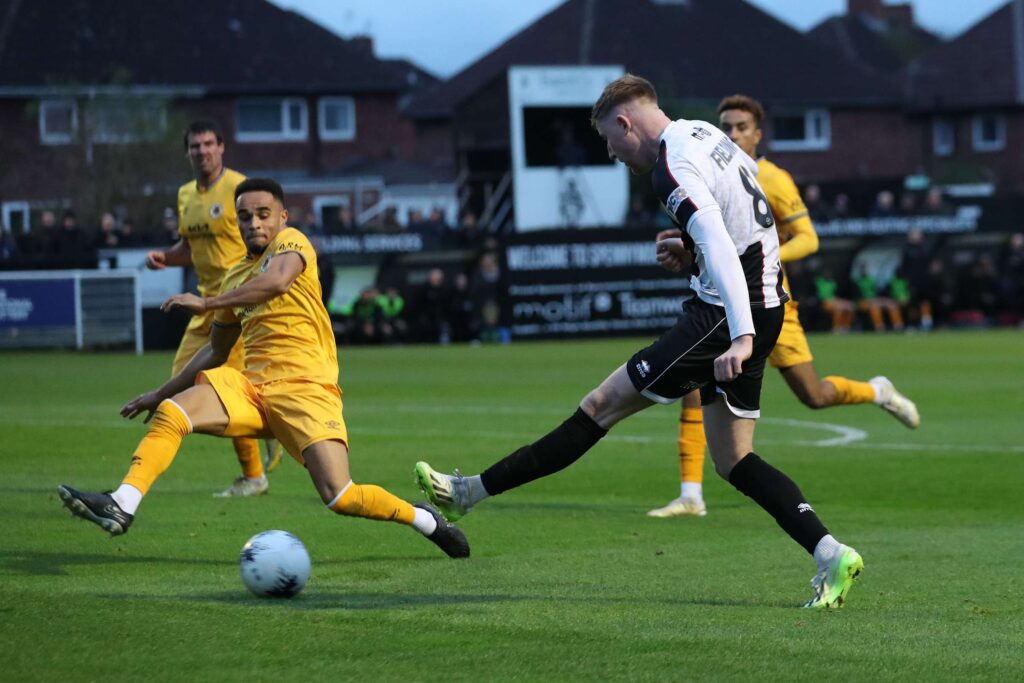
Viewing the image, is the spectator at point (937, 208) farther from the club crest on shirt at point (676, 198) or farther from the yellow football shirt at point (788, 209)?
the club crest on shirt at point (676, 198)

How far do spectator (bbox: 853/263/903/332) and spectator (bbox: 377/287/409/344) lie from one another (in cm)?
1017

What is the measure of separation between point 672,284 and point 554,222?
1218 cm

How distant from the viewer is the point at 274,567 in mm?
7191

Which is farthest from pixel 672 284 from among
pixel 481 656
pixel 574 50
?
pixel 574 50

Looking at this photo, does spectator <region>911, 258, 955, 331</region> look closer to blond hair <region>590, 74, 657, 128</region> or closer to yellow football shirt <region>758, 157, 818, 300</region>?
yellow football shirt <region>758, 157, 818, 300</region>

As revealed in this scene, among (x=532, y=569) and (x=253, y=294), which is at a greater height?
(x=253, y=294)

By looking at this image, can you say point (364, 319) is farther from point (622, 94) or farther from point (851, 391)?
point (622, 94)

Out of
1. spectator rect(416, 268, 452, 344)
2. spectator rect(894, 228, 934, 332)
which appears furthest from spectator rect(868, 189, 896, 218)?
spectator rect(416, 268, 452, 344)

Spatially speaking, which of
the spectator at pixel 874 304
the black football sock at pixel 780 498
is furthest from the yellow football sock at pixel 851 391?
the spectator at pixel 874 304

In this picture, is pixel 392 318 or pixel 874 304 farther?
pixel 874 304

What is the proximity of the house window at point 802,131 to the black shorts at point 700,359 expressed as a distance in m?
62.3

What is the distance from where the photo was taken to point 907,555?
350 inches

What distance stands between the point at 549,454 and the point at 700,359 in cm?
81

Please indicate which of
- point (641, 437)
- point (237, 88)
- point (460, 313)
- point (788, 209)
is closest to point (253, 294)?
point (788, 209)
